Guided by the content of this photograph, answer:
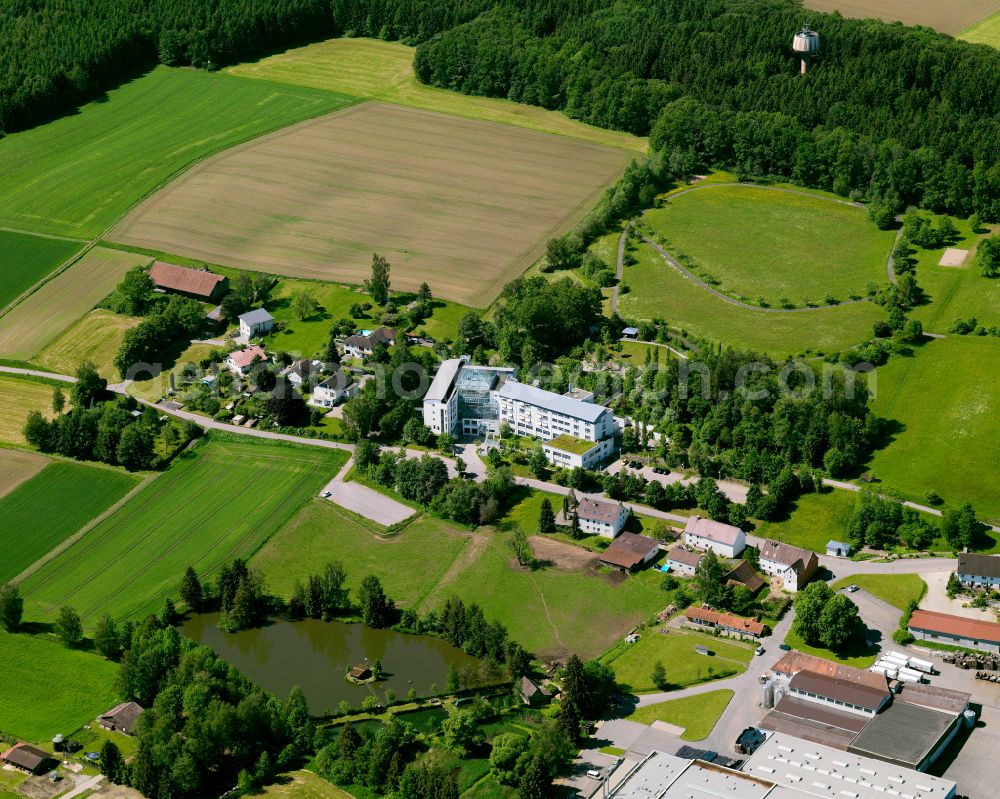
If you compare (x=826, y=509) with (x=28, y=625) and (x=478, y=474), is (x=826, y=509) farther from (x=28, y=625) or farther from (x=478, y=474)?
(x=28, y=625)

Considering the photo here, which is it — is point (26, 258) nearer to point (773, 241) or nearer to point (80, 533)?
point (80, 533)

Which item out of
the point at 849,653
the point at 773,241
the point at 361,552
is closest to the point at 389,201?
the point at 773,241

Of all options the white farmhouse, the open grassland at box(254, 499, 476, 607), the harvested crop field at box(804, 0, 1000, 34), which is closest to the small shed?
the white farmhouse

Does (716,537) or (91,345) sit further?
(91,345)

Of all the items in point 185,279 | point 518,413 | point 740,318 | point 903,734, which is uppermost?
point 740,318

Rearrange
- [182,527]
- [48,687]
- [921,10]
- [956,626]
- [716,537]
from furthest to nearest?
[921,10] < [182,527] < [716,537] < [48,687] < [956,626]

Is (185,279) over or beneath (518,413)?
beneath

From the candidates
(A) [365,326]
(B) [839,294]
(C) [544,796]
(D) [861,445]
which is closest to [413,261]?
(A) [365,326]
